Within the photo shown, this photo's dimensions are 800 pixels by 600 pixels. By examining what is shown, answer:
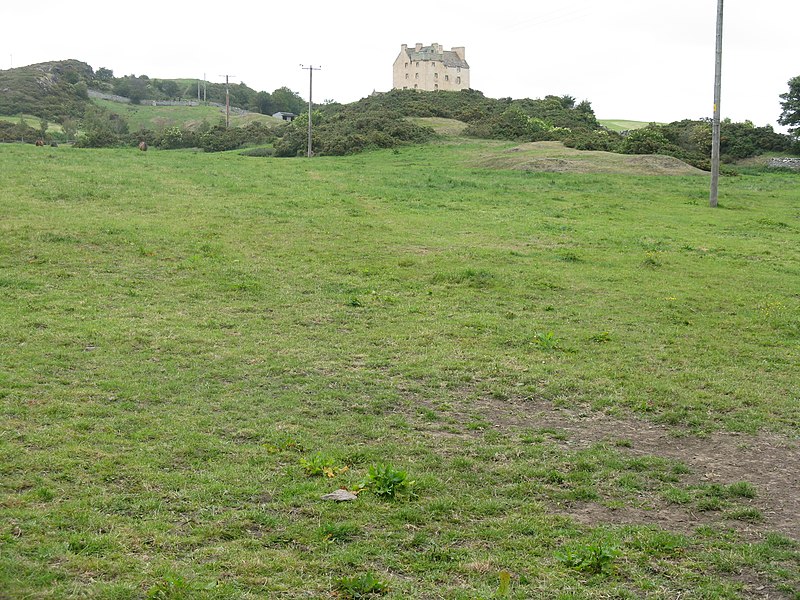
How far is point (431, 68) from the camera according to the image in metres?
96.7

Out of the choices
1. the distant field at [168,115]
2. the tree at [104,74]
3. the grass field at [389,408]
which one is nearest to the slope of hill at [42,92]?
the distant field at [168,115]

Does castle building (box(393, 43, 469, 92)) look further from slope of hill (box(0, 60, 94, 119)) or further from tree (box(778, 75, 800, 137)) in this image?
tree (box(778, 75, 800, 137))

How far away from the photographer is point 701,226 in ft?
79.1

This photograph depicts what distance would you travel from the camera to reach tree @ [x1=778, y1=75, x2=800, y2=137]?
1873 inches

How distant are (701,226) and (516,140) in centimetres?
2848

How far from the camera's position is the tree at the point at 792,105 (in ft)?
156

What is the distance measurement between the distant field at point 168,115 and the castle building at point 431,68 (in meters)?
18.5

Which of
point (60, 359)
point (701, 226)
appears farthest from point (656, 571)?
point (701, 226)

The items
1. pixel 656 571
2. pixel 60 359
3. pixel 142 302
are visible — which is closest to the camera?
pixel 656 571

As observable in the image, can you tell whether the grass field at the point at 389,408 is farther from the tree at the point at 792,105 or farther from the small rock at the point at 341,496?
the tree at the point at 792,105

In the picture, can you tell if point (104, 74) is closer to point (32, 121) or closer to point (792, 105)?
point (32, 121)

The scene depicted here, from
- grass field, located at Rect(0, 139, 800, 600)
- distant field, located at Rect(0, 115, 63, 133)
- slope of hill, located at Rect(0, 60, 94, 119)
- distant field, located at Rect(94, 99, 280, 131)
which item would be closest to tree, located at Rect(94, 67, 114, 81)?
slope of hill, located at Rect(0, 60, 94, 119)

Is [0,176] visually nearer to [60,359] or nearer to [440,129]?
[60,359]

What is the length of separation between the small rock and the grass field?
0.11 meters
